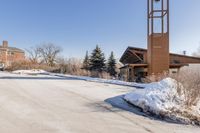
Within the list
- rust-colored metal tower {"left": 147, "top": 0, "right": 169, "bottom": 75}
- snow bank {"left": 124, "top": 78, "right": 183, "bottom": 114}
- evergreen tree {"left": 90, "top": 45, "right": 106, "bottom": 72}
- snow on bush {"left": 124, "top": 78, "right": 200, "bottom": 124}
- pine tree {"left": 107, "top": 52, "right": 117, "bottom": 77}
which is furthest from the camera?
pine tree {"left": 107, "top": 52, "right": 117, "bottom": 77}

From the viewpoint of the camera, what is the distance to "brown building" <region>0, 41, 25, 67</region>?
2629 inches

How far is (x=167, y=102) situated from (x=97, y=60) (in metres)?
29.3

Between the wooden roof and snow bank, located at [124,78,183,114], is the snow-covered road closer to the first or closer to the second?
snow bank, located at [124,78,183,114]

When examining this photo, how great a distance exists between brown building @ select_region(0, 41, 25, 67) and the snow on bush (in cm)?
6266

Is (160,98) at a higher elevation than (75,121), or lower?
higher

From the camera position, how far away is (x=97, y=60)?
3619 cm

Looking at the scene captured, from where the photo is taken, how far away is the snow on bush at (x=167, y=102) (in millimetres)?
6406

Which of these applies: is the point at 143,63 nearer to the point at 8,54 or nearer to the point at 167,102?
the point at 167,102

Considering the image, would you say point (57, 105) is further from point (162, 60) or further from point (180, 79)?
point (162, 60)

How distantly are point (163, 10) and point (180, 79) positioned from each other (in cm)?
1440

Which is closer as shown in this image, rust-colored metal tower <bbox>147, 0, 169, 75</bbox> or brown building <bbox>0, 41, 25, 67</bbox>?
rust-colored metal tower <bbox>147, 0, 169, 75</bbox>

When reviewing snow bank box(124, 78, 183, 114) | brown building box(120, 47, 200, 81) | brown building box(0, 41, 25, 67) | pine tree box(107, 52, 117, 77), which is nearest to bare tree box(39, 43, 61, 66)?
brown building box(0, 41, 25, 67)

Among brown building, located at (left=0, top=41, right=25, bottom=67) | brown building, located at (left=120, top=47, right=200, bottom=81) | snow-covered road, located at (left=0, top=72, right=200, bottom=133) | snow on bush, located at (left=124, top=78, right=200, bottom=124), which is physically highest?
brown building, located at (left=0, top=41, right=25, bottom=67)

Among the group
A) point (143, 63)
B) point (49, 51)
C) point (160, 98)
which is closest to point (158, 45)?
point (143, 63)
